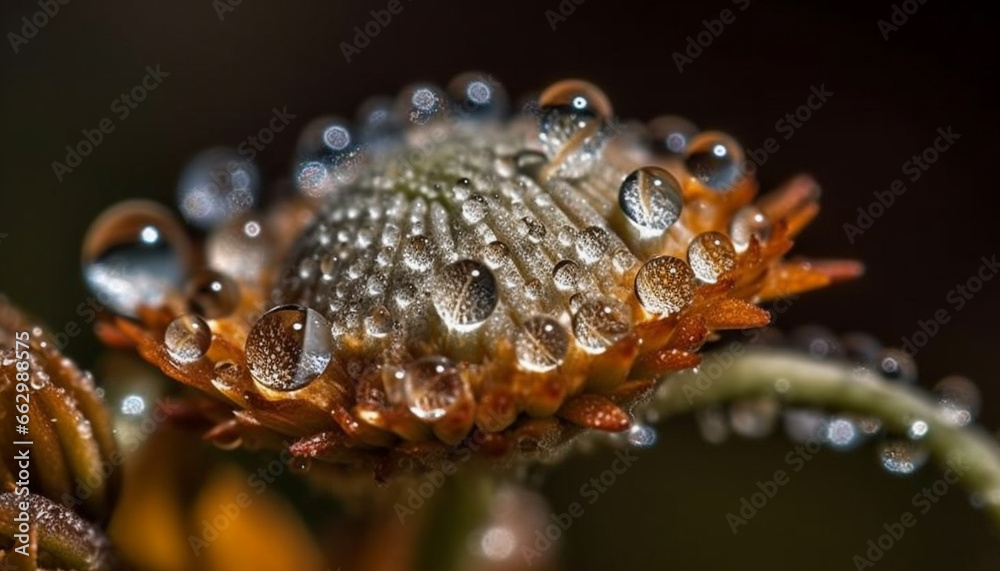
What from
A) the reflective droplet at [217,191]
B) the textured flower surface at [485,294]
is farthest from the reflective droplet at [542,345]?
the reflective droplet at [217,191]

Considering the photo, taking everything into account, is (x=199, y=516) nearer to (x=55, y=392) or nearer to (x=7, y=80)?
(x=55, y=392)

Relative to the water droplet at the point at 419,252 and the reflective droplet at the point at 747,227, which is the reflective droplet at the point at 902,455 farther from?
the water droplet at the point at 419,252

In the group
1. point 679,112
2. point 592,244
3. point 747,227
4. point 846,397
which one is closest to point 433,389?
point 592,244

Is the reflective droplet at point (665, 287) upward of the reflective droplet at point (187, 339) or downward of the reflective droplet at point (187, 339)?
upward

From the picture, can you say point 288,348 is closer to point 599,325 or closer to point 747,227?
point 599,325

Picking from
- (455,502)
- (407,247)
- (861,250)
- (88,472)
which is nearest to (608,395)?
(407,247)

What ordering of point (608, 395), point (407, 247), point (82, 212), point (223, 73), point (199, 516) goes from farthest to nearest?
point (223, 73) < point (82, 212) < point (199, 516) < point (407, 247) < point (608, 395)

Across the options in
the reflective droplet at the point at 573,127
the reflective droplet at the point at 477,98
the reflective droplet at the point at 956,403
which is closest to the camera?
the reflective droplet at the point at 573,127
